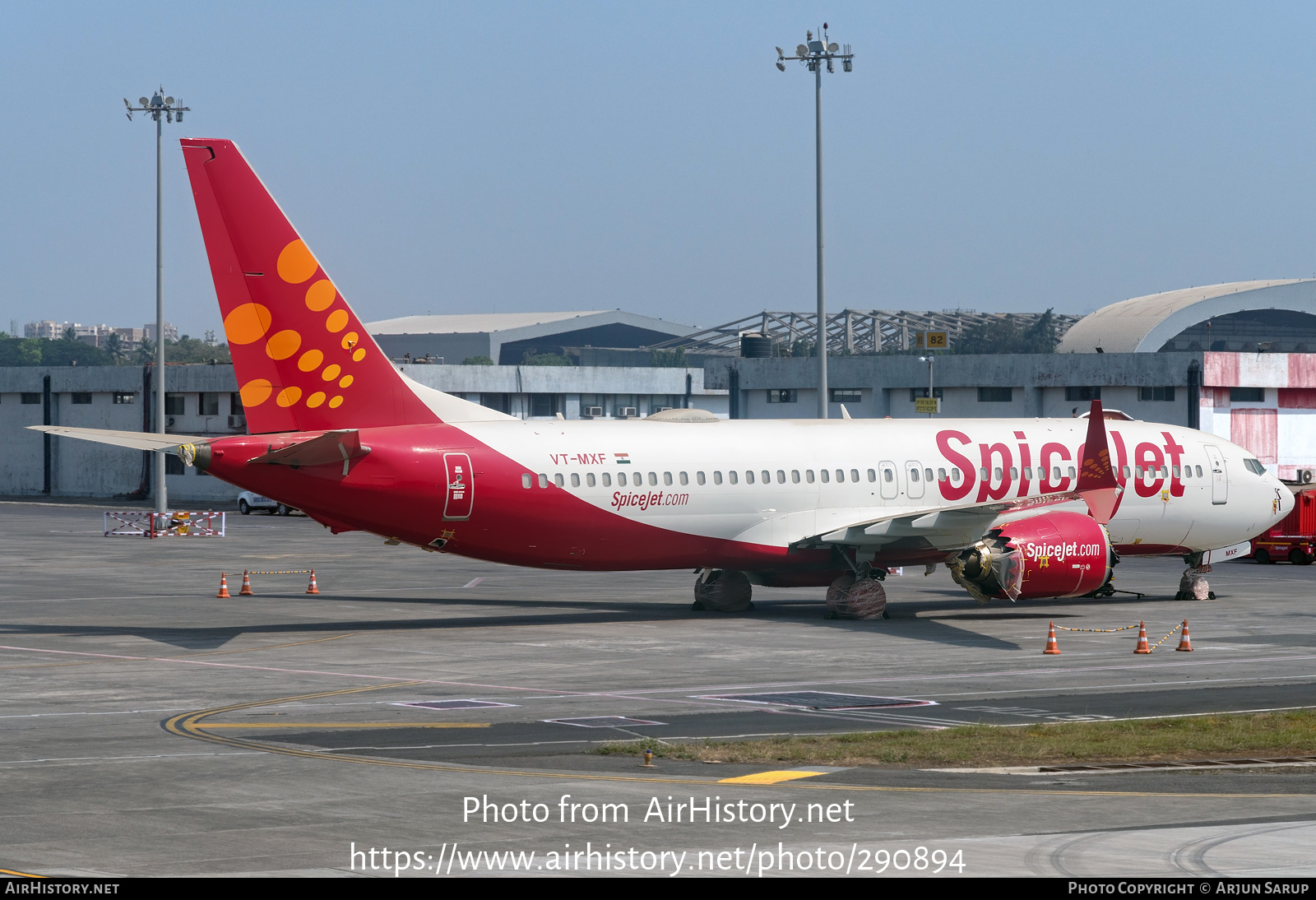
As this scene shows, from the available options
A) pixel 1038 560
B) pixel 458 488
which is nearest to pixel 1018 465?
pixel 1038 560

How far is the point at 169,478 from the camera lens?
342 ft

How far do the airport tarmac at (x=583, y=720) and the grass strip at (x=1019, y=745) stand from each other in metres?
0.80

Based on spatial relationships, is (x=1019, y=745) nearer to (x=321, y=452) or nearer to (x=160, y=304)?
(x=321, y=452)

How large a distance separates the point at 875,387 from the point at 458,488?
54562mm

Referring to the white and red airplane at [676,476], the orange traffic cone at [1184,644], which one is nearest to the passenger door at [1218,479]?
the white and red airplane at [676,476]

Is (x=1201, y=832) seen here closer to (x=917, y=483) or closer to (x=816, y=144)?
(x=917, y=483)

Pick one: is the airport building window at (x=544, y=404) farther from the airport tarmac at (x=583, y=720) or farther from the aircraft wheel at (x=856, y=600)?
the aircraft wheel at (x=856, y=600)

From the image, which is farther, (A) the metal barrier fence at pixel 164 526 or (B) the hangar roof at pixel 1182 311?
(B) the hangar roof at pixel 1182 311

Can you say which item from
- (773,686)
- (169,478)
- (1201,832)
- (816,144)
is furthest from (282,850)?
(169,478)

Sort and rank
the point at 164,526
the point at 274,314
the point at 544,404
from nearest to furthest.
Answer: the point at 274,314, the point at 164,526, the point at 544,404

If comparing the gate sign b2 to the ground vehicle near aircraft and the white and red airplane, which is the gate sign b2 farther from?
the ground vehicle near aircraft

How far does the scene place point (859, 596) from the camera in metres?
39.1

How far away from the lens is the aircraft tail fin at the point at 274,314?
3400 cm

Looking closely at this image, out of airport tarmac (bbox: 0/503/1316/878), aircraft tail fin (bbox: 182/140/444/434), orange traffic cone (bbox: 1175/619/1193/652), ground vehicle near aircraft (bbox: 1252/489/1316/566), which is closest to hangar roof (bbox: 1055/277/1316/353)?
ground vehicle near aircraft (bbox: 1252/489/1316/566)
